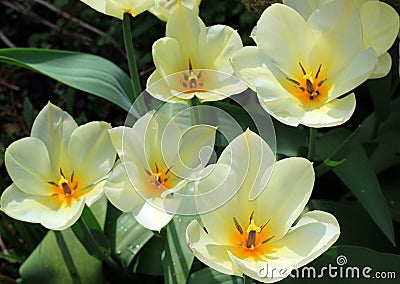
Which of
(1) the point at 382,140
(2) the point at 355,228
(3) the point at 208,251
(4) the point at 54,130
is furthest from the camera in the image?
(1) the point at 382,140

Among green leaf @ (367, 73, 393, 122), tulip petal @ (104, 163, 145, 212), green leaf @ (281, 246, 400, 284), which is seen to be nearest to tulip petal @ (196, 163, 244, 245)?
tulip petal @ (104, 163, 145, 212)

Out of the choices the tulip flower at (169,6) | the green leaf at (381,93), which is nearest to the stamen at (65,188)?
the tulip flower at (169,6)

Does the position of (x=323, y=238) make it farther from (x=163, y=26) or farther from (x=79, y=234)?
(x=163, y=26)

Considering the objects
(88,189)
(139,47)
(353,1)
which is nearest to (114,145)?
(88,189)

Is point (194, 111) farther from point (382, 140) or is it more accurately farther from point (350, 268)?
point (382, 140)

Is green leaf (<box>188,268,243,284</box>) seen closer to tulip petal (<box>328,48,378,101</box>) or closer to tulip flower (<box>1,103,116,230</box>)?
tulip flower (<box>1,103,116,230</box>)

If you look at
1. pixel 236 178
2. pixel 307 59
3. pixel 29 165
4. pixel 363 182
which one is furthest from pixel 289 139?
pixel 29 165
